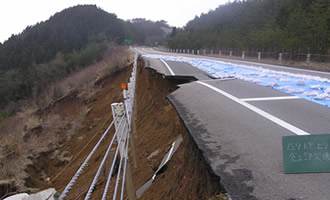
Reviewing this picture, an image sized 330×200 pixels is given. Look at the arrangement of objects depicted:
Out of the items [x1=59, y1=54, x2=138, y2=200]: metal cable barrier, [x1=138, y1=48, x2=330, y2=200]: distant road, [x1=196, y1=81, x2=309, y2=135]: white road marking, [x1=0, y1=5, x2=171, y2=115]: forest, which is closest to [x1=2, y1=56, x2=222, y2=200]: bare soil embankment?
[x1=138, y1=48, x2=330, y2=200]: distant road

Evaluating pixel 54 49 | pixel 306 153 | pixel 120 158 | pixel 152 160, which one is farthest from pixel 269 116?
pixel 54 49

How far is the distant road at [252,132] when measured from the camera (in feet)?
7.89

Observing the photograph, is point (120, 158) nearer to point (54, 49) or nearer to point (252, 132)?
point (252, 132)

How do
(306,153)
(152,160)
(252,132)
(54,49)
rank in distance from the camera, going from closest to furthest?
1. (306,153)
2. (252,132)
3. (152,160)
4. (54,49)

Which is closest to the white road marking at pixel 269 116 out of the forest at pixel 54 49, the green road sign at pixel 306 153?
the green road sign at pixel 306 153

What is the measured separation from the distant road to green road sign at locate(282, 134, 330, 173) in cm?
8

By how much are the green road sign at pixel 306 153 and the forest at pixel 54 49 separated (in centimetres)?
4756

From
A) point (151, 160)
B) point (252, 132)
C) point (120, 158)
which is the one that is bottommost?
point (151, 160)

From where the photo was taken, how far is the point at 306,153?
253cm

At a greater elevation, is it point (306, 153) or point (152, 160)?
point (306, 153)

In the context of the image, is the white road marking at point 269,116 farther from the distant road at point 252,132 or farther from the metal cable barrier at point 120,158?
the metal cable barrier at point 120,158

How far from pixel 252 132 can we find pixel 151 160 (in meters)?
2.58

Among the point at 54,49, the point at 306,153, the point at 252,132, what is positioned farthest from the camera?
the point at 54,49

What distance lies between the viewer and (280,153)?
312 cm
